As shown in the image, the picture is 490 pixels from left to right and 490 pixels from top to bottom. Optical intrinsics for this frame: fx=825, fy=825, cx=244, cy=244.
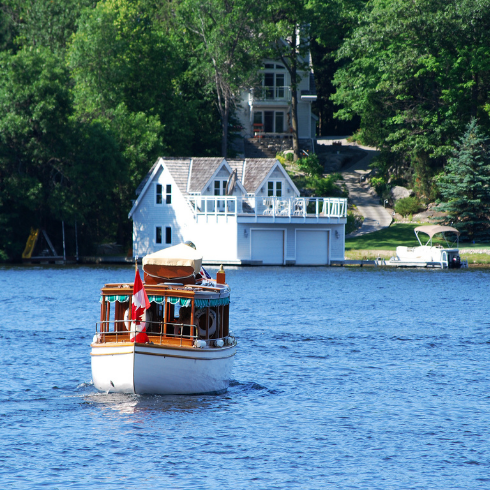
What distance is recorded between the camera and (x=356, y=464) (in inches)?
660

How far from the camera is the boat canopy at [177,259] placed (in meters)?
21.3

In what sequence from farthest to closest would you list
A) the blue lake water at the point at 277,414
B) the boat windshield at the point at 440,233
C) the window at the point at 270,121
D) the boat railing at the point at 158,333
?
the window at the point at 270,121 → the boat windshield at the point at 440,233 → the boat railing at the point at 158,333 → the blue lake water at the point at 277,414

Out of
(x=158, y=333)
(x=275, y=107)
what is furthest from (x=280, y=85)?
(x=158, y=333)

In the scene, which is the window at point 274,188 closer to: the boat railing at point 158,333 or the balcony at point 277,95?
the balcony at point 277,95

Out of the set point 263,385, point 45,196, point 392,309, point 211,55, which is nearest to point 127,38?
point 211,55

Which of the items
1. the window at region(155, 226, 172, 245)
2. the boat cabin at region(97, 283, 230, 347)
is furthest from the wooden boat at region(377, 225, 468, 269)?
the boat cabin at region(97, 283, 230, 347)

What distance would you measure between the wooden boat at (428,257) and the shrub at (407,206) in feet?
33.7

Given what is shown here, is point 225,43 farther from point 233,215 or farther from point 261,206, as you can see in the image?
point 233,215

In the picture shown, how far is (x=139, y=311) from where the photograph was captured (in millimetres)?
20078

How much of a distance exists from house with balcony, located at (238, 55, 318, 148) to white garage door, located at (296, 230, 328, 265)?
24658mm

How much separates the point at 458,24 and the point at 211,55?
2256cm

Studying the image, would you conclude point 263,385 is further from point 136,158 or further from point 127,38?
point 127,38

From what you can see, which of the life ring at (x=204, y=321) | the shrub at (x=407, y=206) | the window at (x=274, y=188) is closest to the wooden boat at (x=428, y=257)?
the shrub at (x=407, y=206)

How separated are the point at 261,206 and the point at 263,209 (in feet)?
0.95
